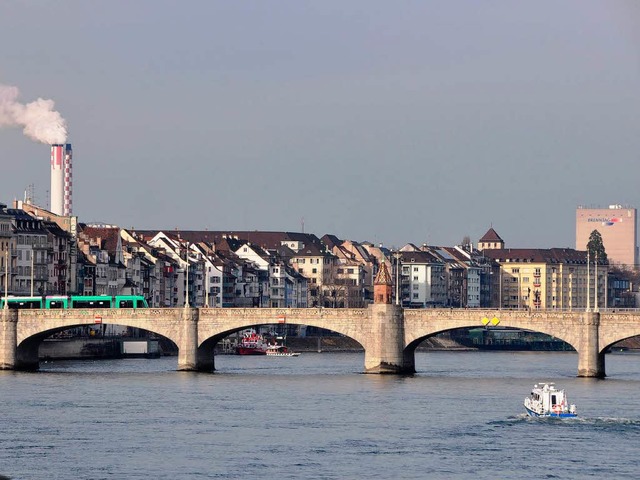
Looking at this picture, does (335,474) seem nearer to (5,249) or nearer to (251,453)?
(251,453)

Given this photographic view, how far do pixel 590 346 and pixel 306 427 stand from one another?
42340mm

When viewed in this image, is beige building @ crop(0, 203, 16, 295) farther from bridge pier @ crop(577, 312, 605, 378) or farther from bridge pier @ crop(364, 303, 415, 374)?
bridge pier @ crop(577, 312, 605, 378)

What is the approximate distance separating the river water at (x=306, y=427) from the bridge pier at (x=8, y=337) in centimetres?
477

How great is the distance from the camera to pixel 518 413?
106m

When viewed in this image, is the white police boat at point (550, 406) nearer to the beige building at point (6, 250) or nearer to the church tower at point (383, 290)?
the church tower at point (383, 290)

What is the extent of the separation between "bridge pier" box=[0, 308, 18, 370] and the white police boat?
50.4 metres

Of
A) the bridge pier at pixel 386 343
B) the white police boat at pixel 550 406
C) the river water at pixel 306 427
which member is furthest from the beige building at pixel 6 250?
the white police boat at pixel 550 406

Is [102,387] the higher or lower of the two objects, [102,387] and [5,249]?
the lower

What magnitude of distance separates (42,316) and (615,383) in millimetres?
42178

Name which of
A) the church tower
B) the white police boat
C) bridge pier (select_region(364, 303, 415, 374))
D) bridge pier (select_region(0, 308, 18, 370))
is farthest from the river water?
the church tower

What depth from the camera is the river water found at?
3243 inches

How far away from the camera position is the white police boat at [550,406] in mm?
103125

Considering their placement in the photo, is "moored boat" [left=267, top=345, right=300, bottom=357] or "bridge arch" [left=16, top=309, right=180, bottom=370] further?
"moored boat" [left=267, top=345, right=300, bottom=357]

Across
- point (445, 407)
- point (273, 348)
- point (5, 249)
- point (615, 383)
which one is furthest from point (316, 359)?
point (445, 407)
